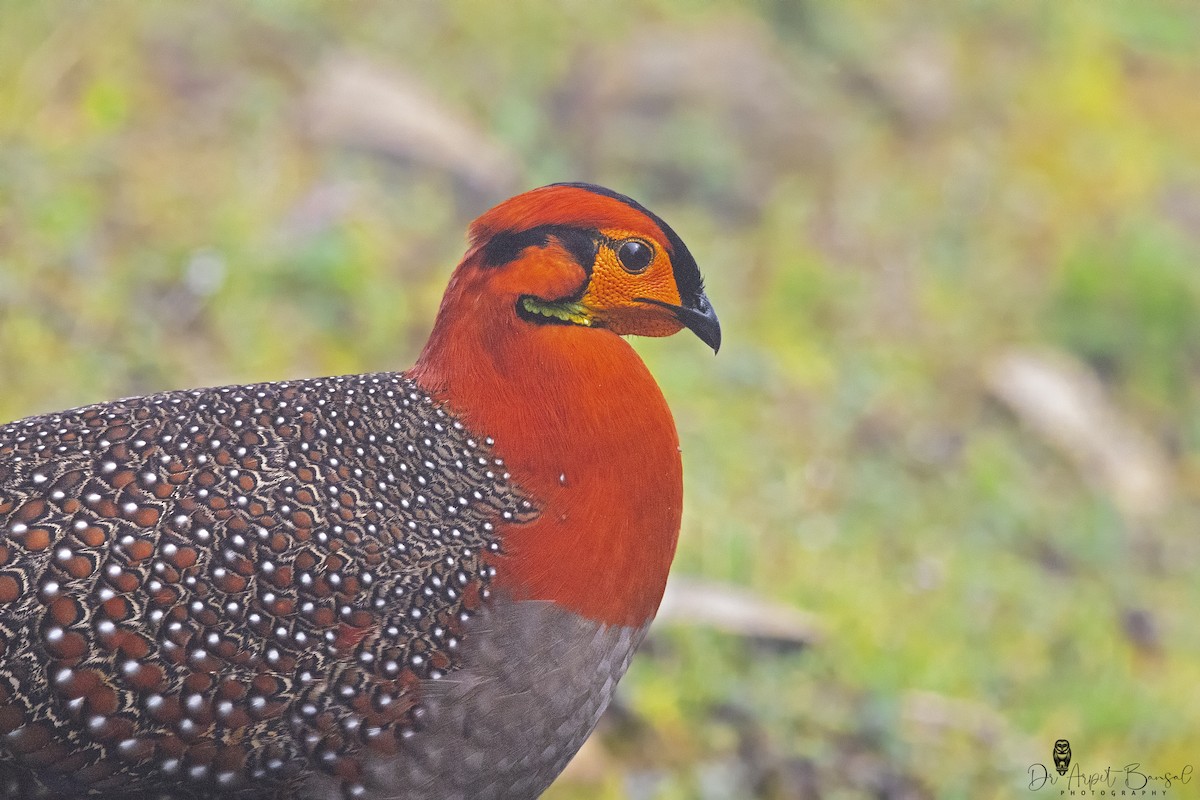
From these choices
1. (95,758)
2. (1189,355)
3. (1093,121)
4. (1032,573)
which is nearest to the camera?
(95,758)

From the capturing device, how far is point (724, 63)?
783 cm

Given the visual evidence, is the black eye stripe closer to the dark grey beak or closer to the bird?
the bird

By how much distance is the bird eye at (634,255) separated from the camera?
110 inches

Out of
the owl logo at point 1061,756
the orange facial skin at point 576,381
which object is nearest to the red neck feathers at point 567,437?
the orange facial skin at point 576,381

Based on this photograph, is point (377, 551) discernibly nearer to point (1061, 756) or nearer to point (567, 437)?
point (567, 437)

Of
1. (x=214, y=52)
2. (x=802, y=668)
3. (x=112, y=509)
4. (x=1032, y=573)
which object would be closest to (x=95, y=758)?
(x=112, y=509)

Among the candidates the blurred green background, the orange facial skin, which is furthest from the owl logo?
the orange facial skin

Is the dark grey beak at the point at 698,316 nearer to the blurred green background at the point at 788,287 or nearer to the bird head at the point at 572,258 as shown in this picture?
the bird head at the point at 572,258

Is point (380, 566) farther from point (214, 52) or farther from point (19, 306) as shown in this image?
point (214, 52)

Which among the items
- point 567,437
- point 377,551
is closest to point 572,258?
point 567,437

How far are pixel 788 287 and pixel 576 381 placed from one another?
4.32 meters

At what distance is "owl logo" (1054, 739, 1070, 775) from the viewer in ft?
14.8

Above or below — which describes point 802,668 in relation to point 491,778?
below

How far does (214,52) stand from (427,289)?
1685 mm
